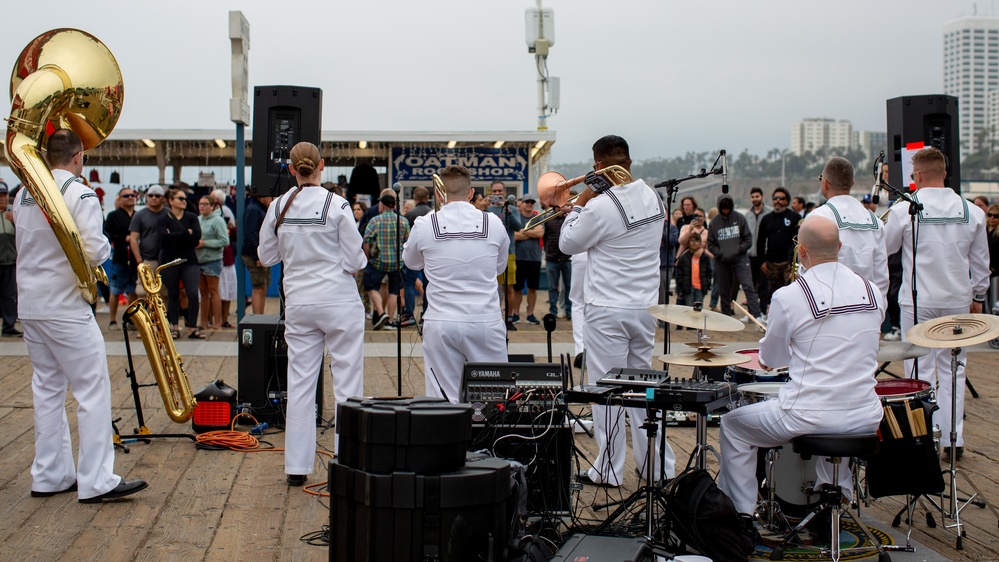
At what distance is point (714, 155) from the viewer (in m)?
5.65

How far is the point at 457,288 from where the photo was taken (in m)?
5.73

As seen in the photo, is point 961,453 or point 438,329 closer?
point 438,329

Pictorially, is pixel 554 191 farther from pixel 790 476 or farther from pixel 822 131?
pixel 822 131

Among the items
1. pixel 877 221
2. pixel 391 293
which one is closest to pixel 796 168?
pixel 391 293

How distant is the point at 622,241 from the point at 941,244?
7.92 feet

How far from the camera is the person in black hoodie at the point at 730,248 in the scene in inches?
517

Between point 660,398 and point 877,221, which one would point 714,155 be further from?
point 660,398

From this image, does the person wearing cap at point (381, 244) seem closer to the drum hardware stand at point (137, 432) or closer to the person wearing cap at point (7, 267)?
the person wearing cap at point (7, 267)

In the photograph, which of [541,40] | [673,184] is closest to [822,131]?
[541,40]

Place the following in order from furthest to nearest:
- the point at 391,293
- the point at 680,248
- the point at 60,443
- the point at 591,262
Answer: the point at 680,248
the point at 391,293
the point at 591,262
the point at 60,443

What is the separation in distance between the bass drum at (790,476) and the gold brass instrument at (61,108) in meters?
3.65

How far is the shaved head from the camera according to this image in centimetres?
445

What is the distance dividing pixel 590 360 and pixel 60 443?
10.1ft

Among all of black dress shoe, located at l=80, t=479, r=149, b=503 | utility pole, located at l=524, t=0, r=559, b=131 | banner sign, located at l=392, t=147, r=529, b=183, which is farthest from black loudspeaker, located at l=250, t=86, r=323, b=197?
utility pole, located at l=524, t=0, r=559, b=131
